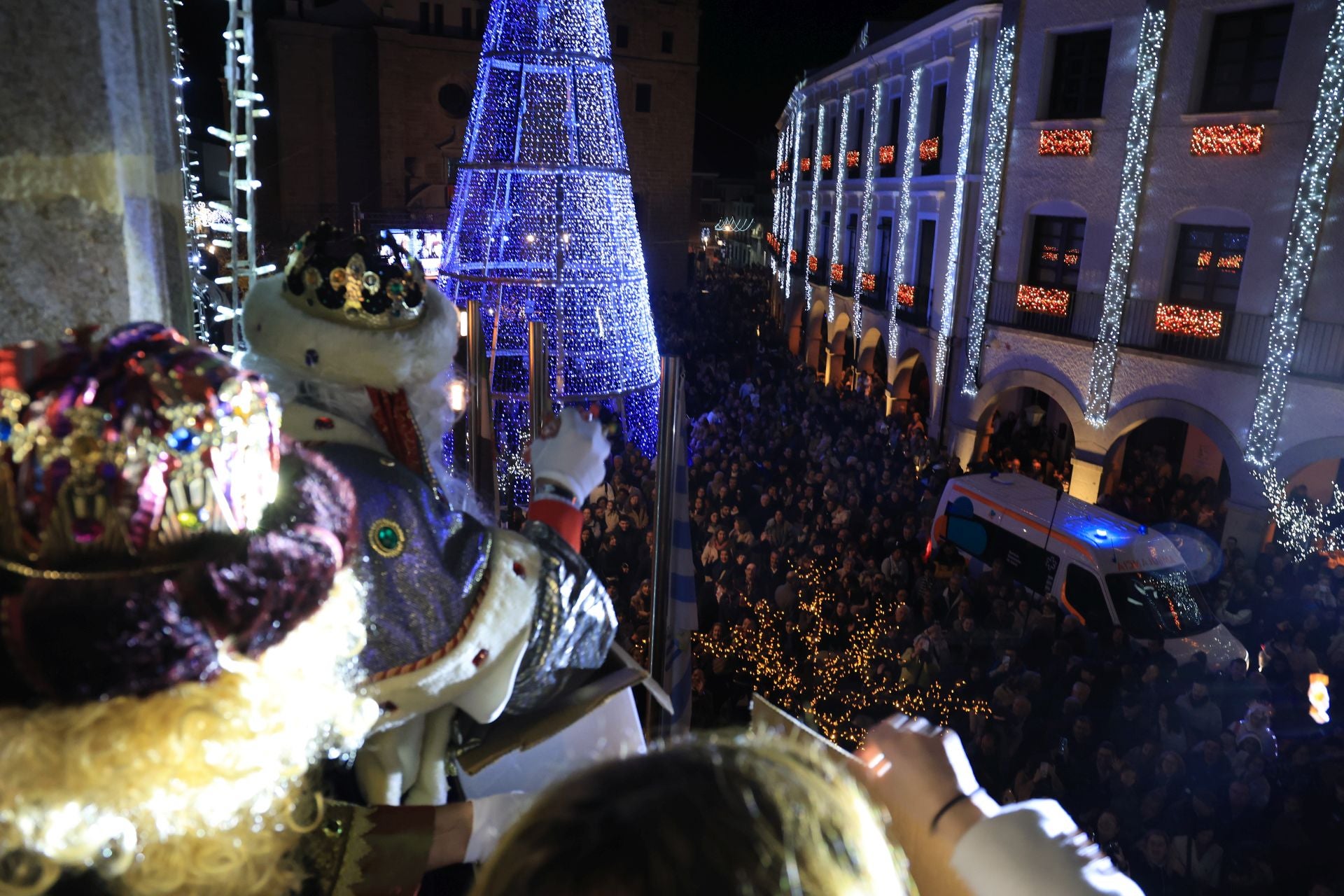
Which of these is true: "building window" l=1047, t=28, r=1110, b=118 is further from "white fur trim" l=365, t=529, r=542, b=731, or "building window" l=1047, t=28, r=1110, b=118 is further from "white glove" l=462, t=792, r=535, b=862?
"white glove" l=462, t=792, r=535, b=862

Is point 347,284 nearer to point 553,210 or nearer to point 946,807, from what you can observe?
point 946,807

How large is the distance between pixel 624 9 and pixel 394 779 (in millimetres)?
28298

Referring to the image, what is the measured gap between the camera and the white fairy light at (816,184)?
80.3ft

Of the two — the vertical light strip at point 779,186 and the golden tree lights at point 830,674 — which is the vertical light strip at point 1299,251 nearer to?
the golden tree lights at point 830,674

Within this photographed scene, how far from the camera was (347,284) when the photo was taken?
225 centimetres

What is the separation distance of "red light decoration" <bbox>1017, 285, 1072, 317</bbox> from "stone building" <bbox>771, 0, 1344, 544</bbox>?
27mm

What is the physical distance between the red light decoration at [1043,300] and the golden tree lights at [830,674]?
25.4 feet

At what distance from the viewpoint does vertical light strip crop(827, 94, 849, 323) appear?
72.2 feet

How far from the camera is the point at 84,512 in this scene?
47.3 inches

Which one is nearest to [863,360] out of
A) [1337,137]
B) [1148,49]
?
[1148,49]

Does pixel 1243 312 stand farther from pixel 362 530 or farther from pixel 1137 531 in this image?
pixel 362 530

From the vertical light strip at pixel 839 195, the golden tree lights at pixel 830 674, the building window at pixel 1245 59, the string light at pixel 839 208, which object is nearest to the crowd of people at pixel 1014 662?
the golden tree lights at pixel 830 674

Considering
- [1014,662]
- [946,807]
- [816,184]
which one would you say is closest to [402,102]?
Answer: [816,184]

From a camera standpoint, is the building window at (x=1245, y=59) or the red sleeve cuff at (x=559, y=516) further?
the building window at (x=1245, y=59)
